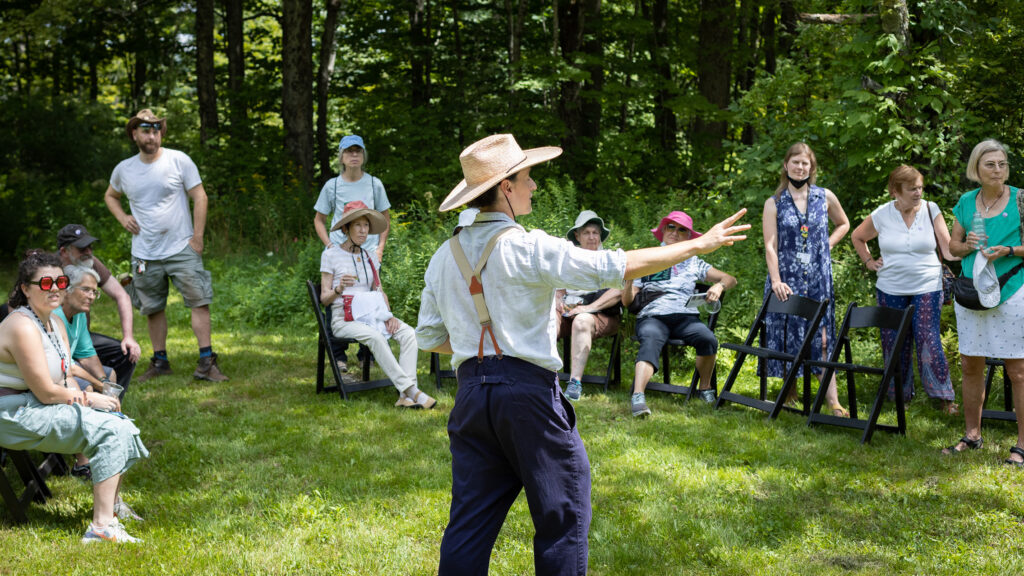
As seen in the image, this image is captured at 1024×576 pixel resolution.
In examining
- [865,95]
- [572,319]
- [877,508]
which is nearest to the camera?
[877,508]

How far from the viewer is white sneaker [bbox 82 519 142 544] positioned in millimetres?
4086

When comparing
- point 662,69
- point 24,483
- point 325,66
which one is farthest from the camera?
point 325,66

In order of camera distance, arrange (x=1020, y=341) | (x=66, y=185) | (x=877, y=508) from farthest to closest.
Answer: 1. (x=66, y=185)
2. (x=1020, y=341)
3. (x=877, y=508)

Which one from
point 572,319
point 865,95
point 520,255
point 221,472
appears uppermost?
point 865,95

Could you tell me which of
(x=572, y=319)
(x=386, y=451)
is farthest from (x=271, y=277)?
(x=386, y=451)

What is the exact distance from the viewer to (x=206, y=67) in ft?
55.9

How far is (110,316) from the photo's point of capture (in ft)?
35.0

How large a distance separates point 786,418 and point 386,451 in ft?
9.47

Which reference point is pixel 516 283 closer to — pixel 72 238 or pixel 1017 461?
pixel 1017 461

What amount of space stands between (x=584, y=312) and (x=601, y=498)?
2.52m

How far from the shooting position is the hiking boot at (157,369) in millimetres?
7465

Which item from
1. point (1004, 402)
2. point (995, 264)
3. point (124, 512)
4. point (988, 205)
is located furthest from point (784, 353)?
point (124, 512)

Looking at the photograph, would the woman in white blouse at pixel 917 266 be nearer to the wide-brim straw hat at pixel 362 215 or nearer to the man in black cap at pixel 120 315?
the wide-brim straw hat at pixel 362 215

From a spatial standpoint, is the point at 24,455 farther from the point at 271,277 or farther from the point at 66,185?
the point at 66,185
